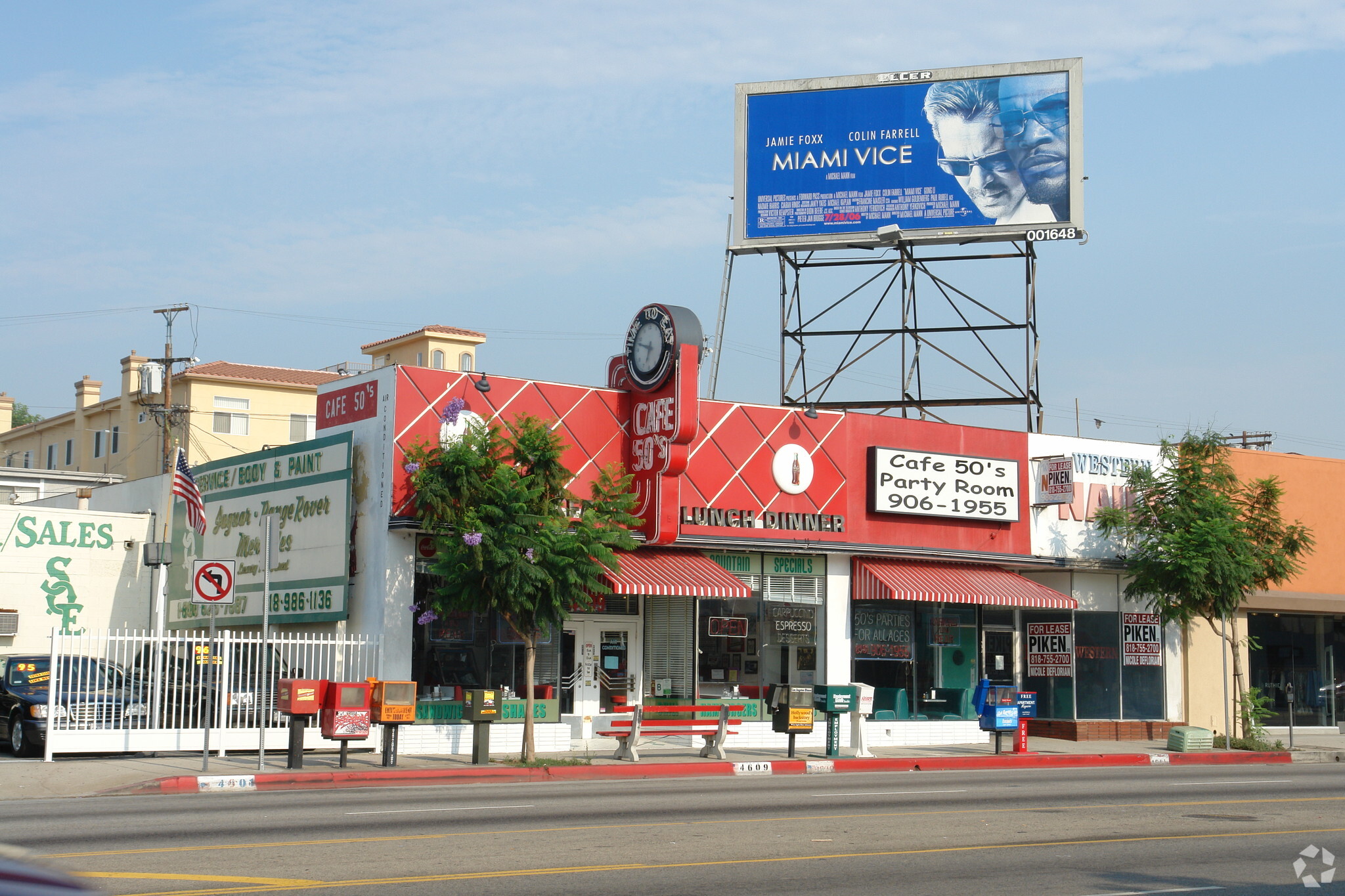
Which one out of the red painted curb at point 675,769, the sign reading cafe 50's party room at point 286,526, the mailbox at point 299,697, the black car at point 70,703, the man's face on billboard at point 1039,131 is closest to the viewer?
the red painted curb at point 675,769

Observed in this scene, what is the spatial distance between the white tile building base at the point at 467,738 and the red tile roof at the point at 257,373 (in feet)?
144

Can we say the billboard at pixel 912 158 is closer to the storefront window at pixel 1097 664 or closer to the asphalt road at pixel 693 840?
the storefront window at pixel 1097 664

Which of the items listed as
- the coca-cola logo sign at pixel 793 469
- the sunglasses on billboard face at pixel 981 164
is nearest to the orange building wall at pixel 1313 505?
the sunglasses on billboard face at pixel 981 164

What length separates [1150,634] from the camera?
31.2m

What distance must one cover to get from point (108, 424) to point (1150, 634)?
179 feet

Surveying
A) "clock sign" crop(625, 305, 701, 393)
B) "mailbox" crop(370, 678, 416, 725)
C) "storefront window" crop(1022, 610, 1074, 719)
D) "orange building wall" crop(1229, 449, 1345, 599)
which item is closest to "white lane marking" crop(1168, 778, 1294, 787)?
"storefront window" crop(1022, 610, 1074, 719)

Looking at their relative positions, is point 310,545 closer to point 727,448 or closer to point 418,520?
point 418,520

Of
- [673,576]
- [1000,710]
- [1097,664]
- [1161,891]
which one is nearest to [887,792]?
[673,576]

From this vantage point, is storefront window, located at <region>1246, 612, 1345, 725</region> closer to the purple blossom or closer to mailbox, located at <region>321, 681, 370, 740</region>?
the purple blossom

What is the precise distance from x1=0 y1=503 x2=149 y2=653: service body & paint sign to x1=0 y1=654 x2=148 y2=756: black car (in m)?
8.64

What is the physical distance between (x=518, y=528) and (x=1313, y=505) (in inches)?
873

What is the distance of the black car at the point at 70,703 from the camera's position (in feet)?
68.1

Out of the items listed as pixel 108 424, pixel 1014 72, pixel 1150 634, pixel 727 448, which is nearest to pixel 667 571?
pixel 727 448

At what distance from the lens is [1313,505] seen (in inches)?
1326
